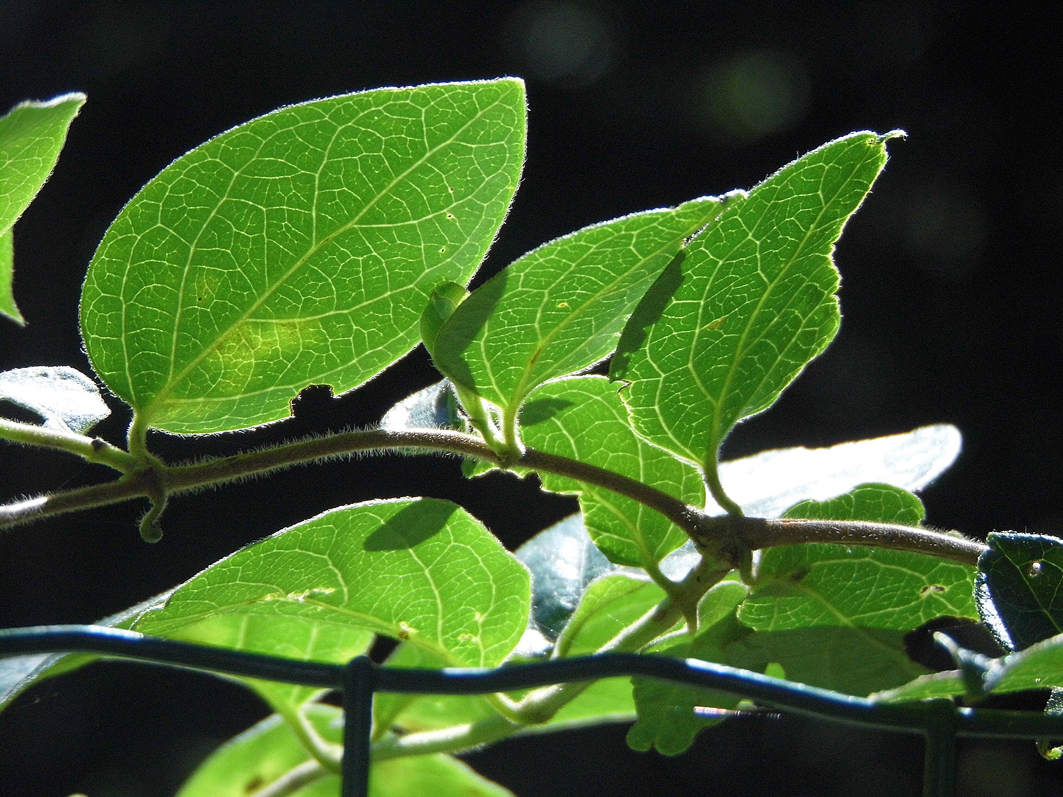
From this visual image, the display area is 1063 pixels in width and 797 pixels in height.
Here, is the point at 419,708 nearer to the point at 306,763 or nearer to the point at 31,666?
the point at 306,763

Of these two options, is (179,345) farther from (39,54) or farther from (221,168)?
(39,54)

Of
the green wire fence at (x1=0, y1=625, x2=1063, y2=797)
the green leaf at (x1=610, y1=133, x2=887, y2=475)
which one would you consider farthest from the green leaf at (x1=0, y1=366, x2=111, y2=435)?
the green leaf at (x1=610, y1=133, x2=887, y2=475)

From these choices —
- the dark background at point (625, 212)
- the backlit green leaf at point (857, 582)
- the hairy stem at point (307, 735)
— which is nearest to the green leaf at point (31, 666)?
the hairy stem at point (307, 735)

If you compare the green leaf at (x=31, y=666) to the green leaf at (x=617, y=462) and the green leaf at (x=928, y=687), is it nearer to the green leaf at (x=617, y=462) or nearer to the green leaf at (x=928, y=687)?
the green leaf at (x=617, y=462)

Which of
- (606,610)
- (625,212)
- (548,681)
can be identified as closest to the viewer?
(548,681)

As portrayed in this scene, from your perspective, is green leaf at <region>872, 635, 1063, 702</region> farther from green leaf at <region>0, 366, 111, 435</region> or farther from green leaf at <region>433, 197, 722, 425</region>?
green leaf at <region>0, 366, 111, 435</region>

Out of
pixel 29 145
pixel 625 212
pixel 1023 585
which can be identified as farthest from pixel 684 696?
pixel 625 212
